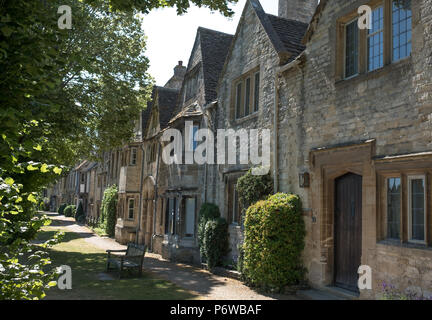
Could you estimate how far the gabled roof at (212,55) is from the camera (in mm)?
18366

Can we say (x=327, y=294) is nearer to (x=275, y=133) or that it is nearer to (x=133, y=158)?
(x=275, y=133)

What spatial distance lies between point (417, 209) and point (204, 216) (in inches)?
364

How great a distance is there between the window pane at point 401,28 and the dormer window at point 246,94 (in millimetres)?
5919

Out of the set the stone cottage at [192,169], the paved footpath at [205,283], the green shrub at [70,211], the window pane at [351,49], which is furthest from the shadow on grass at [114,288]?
the green shrub at [70,211]

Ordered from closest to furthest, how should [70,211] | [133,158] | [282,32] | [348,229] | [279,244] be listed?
[348,229] < [279,244] < [282,32] < [133,158] < [70,211]

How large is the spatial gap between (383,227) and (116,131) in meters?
13.7

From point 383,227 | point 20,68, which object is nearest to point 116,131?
point 383,227

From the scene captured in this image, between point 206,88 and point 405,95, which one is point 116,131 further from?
point 405,95

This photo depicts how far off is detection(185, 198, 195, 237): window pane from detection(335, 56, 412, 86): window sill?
10301 millimetres

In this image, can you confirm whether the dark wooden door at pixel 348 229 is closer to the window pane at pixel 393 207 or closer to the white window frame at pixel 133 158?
the window pane at pixel 393 207

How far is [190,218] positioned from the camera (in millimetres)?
18188

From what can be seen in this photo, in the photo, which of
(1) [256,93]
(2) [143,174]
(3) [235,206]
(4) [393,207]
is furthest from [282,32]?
(2) [143,174]

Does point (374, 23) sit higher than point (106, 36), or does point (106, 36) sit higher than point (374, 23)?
point (106, 36)

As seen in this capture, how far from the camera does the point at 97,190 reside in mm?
39125
